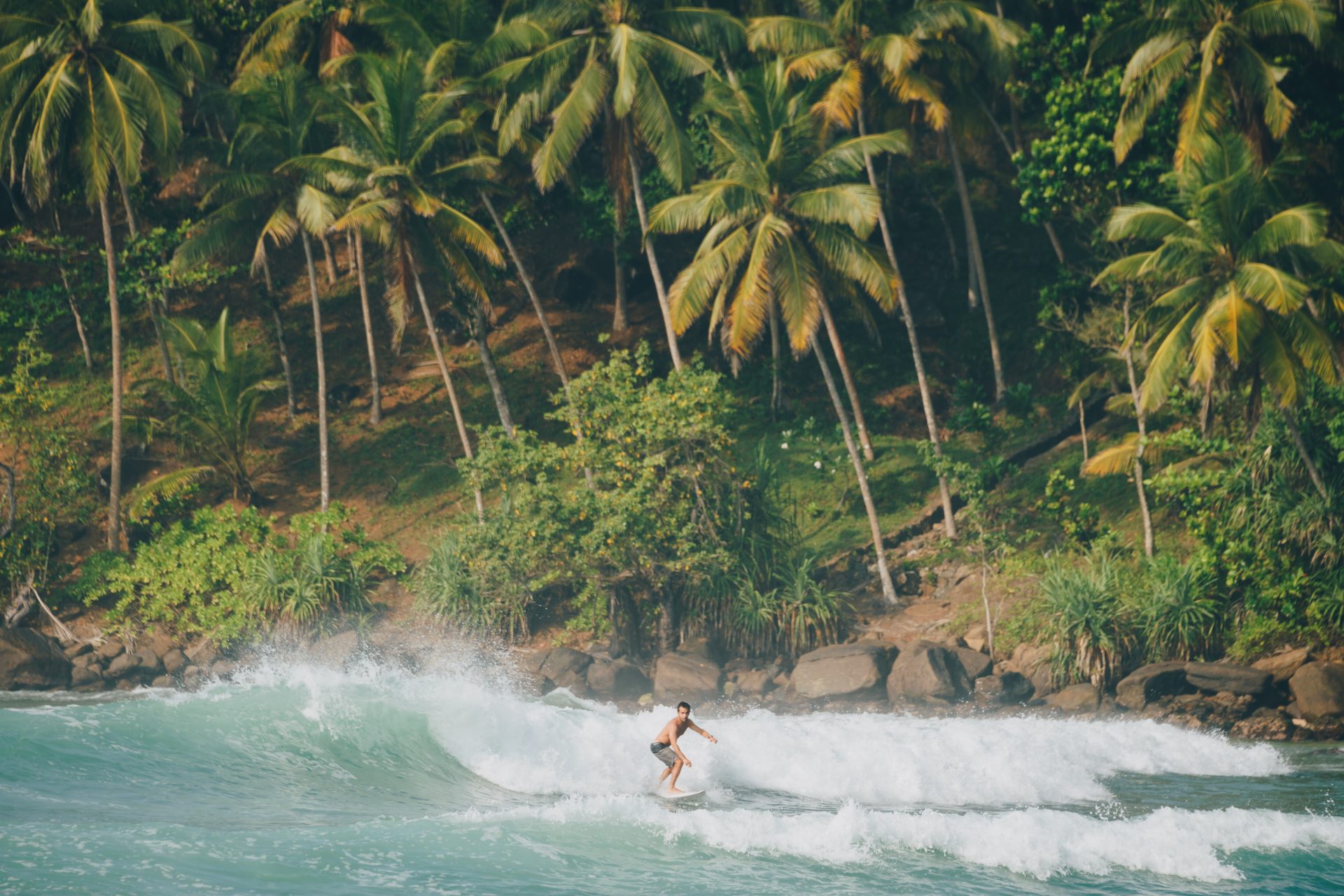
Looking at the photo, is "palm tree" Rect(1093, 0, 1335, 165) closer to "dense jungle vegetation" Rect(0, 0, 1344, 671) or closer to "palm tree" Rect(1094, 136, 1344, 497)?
"dense jungle vegetation" Rect(0, 0, 1344, 671)

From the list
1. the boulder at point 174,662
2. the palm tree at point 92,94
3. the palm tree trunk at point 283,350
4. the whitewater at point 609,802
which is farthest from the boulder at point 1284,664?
the palm tree at point 92,94

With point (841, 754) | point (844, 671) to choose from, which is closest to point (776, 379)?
point (844, 671)

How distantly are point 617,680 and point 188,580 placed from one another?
10383 mm

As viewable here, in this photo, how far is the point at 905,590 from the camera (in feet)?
78.9

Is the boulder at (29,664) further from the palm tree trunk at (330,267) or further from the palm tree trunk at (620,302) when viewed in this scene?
the palm tree trunk at (620,302)

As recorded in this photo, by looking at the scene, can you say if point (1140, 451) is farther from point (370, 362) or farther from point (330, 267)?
point (330, 267)

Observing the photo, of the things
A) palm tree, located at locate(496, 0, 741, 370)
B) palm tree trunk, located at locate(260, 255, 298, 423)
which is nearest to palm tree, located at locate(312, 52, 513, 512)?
palm tree, located at locate(496, 0, 741, 370)

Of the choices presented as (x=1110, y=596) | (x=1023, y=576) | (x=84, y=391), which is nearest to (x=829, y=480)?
(x=1023, y=576)

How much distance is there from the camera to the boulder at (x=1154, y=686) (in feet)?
62.1

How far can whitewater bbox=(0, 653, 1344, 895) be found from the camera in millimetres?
11156

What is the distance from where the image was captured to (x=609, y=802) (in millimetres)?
13344

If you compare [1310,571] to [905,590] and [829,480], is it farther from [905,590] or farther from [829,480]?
→ [829,480]

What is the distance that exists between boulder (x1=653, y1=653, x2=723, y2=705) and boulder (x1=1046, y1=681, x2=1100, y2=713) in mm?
6085

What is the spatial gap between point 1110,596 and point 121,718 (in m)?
16.6
